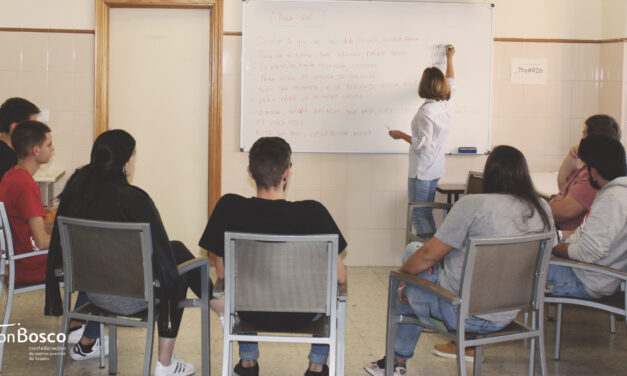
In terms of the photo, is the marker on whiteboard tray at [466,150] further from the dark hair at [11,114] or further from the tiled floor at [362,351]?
the dark hair at [11,114]

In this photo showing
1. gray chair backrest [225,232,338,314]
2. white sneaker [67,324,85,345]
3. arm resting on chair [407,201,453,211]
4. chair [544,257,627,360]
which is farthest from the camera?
arm resting on chair [407,201,453,211]

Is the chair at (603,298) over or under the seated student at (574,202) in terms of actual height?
under

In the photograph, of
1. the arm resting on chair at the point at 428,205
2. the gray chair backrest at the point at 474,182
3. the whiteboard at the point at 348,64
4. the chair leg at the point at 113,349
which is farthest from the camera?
the whiteboard at the point at 348,64

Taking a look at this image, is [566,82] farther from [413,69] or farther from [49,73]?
[49,73]

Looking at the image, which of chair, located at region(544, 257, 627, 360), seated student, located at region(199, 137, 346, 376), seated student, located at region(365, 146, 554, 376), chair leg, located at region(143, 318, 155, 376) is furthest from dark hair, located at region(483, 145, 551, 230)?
chair leg, located at region(143, 318, 155, 376)

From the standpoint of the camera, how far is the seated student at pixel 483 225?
2.46 metres

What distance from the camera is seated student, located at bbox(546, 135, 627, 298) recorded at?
8.86 ft

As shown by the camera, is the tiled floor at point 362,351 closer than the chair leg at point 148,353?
No

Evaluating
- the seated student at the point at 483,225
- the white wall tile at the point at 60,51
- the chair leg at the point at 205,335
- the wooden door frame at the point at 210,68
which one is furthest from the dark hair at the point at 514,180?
the white wall tile at the point at 60,51

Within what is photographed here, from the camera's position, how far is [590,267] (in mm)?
2686

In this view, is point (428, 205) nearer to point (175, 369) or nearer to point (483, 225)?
point (483, 225)

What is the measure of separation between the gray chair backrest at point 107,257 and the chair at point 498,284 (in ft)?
3.09

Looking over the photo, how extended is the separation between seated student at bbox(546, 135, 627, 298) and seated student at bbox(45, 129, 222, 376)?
150 centimetres

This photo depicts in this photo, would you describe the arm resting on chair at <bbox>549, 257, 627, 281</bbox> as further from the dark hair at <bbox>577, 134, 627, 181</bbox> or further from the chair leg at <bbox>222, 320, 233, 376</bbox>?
the chair leg at <bbox>222, 320, 233, 376</bbox>
